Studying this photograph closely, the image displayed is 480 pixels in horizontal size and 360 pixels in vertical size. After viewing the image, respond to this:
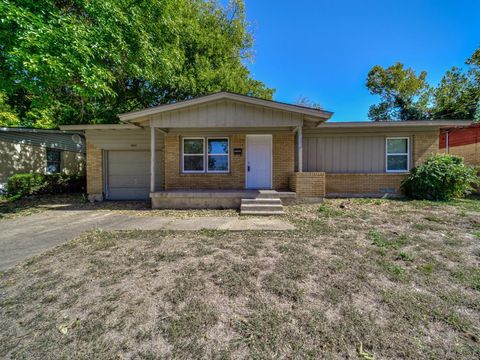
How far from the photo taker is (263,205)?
7090 mm

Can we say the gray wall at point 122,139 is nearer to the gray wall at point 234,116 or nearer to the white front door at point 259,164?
the gray wall at point 234,116

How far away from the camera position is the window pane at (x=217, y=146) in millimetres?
9430

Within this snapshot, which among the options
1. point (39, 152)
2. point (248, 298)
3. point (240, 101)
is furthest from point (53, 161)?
point (248, 298)

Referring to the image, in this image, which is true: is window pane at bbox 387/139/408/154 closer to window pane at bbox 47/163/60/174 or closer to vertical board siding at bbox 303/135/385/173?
vertical board siding at bbox 303/135/385/173

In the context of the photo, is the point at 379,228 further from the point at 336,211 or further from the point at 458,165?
the point at 458,165

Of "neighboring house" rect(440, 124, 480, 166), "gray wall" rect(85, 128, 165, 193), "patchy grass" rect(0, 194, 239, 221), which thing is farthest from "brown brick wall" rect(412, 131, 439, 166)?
"gray wall" rect(85, 128, 165, 193)

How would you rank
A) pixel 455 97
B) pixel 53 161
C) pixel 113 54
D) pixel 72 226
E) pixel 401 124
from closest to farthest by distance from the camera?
pixel 72 226
pixel 113 54
pixel 401 124
pixel 53 161
pixel 455 97

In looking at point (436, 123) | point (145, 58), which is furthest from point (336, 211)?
point (145, 58)

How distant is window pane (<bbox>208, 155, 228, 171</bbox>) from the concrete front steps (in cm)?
247

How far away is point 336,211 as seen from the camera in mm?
6680

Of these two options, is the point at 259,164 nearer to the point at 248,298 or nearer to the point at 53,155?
the point at 248,298

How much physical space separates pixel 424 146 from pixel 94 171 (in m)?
14.4

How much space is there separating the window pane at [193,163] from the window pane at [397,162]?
8.21m

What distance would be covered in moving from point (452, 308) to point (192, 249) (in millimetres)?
3568
